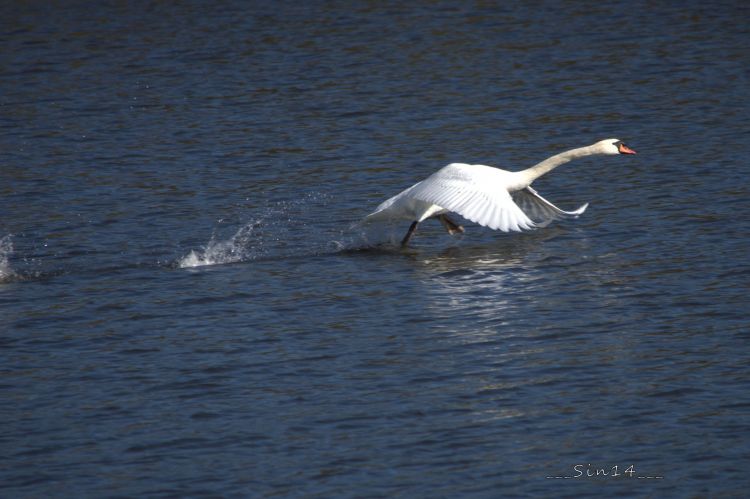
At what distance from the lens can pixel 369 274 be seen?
13336 millimetres

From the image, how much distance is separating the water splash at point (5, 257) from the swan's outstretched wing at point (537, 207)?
5.24m

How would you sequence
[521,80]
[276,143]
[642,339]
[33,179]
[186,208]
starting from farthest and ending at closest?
[521,80]
[276,143]
[33,179]
[186,208]
[642,339]

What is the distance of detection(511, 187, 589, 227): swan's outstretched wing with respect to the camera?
47.9 feet

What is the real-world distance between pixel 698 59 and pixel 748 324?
12713 mm

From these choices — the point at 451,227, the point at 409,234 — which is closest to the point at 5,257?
the point at 409,234

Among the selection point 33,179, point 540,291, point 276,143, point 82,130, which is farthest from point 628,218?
point 82,130

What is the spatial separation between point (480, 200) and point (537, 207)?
67.8 inches

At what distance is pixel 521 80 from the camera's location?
73.9 ft

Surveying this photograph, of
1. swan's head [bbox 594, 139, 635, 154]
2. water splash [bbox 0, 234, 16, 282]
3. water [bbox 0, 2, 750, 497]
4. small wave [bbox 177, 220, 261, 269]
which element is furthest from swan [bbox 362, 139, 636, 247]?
water splash [bbox 0, 234, 16, 282]

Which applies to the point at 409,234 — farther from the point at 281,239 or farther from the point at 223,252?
the point at 223,252

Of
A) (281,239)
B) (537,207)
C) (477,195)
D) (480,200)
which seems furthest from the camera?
(281,239)

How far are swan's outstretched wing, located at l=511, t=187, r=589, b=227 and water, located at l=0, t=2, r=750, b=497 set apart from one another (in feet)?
→ 0.64

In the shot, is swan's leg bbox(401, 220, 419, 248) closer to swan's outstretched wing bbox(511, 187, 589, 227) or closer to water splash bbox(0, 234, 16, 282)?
swan's outstretched wing bbox(511, 187, 589, 227)

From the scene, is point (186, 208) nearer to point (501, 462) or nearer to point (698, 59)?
point (501, 462)
